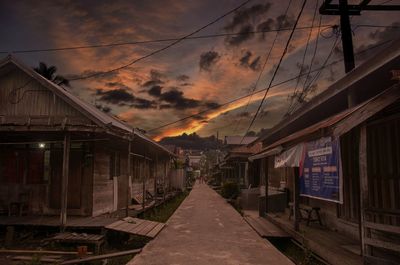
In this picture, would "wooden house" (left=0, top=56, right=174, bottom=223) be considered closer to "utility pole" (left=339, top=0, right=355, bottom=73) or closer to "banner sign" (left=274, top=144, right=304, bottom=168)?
"banner sign" (left=274, top=144, right=304, bottom=168)

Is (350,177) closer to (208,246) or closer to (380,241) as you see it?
(380,241)

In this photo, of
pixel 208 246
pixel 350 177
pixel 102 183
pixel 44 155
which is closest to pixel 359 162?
pixel 350 177

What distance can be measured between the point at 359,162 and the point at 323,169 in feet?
6.67

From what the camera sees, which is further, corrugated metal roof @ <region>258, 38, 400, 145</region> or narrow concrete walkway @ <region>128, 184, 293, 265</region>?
narrow concrete walkway @ <region>128, 184, 293, 265</region>

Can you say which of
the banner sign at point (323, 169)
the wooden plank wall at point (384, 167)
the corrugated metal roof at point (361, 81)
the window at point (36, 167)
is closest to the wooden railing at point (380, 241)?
the wooden plank wall at point (384, 167)

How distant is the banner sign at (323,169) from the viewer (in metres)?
7.21

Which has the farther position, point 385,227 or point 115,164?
point 115,164

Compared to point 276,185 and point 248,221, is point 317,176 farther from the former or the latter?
point 276,185

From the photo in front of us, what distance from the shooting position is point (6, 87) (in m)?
14.1

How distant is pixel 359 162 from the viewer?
5.92m

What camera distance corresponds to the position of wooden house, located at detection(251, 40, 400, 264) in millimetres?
5812

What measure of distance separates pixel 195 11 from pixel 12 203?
10.3 m

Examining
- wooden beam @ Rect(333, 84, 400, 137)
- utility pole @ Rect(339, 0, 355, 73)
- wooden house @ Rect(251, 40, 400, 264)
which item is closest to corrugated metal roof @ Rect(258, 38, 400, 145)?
wooden house @ Rect(251, 40, 400, 264)

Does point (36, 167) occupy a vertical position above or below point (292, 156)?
below
